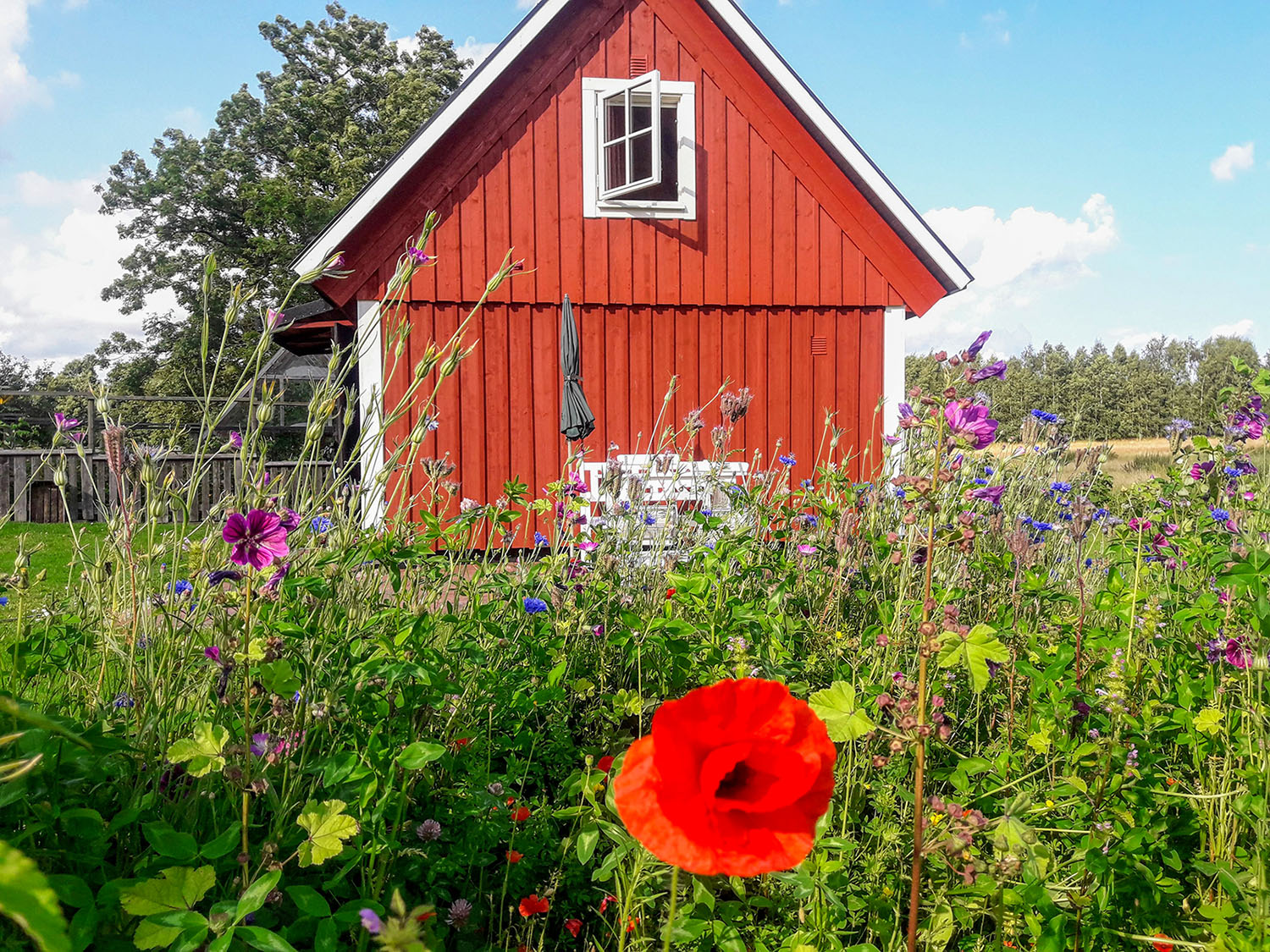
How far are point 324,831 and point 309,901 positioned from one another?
9 cm

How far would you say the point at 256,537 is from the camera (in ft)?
3.91

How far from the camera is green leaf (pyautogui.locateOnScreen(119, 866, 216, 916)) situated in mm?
1031

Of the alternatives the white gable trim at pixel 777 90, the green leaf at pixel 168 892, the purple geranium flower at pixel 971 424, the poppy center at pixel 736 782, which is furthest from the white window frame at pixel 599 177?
the poppy center at pixel 736 782

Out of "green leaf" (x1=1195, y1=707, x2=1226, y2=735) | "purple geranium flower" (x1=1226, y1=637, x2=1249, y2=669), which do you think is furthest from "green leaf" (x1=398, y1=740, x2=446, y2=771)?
"purple geranium flower" (x1=1226, y1=637, x2=1249, y2=669)

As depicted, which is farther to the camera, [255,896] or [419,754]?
[419,754]

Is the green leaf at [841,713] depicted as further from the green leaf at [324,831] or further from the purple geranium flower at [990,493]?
the purple geranium flower at [990,493]

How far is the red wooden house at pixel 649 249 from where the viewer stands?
7.10 meters

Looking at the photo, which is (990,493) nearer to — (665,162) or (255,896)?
A: (255,896)

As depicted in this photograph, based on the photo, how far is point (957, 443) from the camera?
1.32 meters

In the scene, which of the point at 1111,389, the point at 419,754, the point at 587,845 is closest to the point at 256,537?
the point at 419,754

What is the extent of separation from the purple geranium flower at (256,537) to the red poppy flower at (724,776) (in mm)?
678

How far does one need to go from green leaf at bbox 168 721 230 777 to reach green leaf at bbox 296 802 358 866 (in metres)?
0.14

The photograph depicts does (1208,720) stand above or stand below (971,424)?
below

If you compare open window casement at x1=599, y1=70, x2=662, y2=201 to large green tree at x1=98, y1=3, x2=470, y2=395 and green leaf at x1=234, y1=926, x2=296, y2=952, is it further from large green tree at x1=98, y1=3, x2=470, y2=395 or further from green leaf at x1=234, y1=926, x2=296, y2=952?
large green tree at x1=98, y1=3, x2=470, y2=395
